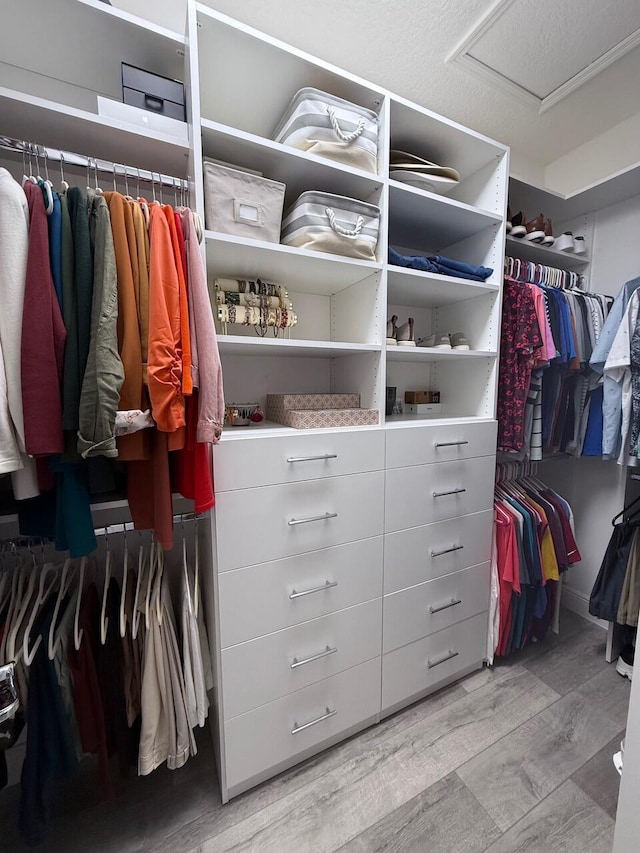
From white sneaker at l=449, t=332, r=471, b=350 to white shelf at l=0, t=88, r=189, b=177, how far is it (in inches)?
51.1

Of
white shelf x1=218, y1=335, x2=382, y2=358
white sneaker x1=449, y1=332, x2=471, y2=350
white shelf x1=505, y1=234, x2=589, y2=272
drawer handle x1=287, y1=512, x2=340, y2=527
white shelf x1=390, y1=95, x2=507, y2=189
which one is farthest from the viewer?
white shelf x1=505, y1=234, x2=589, y2=272

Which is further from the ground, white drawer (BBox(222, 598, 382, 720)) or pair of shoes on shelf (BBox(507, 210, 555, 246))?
pair of shoes on shelf (BBox(507, 210, 555, 246))

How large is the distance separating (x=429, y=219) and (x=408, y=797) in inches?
87.9

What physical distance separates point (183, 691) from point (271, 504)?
2.10 feet

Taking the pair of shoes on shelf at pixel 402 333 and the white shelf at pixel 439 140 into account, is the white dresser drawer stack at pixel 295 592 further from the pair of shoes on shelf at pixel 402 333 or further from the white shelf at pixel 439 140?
the white shelf at pixel 439 140

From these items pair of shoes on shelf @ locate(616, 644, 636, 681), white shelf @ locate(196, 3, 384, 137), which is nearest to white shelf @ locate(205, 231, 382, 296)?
white shelf @ locate(196, 3, 384, 137)

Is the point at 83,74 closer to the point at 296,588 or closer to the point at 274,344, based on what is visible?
the point at 274,344

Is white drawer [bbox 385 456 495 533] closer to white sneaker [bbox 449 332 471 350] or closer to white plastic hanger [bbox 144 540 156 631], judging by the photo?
white sneaker [bbox 449 332 471 350]

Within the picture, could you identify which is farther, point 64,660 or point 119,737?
point 119,737

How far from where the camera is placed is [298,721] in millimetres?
1258

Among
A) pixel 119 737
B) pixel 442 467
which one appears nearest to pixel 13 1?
pixel 442 467

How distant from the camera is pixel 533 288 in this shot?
1610mm

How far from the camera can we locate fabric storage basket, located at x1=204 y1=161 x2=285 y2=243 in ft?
3.39

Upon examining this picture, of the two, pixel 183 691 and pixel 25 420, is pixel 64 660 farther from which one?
pixel 25 420
